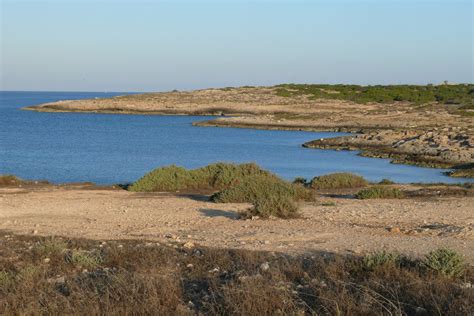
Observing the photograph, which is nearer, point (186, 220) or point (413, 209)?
point (186, 220)

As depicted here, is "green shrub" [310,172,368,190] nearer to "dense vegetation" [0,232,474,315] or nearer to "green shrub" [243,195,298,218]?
"green shrub" [243,195,298,218]

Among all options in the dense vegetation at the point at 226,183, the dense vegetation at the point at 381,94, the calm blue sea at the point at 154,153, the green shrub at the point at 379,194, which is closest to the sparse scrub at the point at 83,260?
the dense vegetation at the point at 226,183

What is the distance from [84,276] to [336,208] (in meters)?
9.30

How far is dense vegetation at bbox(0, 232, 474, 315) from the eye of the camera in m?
7.24

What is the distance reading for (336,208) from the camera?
1769 centimetres

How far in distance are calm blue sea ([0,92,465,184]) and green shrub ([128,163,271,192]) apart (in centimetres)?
661

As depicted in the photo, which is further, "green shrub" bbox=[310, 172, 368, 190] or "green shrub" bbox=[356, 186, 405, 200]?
"green shrub" bbox=[310, 172, 368, 190]

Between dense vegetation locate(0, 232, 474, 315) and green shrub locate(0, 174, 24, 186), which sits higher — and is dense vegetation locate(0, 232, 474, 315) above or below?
above

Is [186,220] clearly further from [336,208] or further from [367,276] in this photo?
[367,276]

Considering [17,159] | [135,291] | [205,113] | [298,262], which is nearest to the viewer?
[135,291]

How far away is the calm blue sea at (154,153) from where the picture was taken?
3416cm

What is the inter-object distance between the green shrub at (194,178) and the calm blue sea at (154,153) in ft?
21.7

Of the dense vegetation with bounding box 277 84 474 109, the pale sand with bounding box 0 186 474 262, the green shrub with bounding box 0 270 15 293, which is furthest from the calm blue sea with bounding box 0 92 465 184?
the dense vegetation with bounding box 277 84 474 109

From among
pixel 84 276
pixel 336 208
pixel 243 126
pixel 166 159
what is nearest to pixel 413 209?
pixel 336 208
